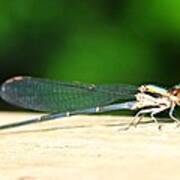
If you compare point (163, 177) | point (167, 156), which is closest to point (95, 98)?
point (167, 156)

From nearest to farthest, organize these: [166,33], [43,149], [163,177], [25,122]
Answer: [163,177], [43,149], [25,122], [166,33]

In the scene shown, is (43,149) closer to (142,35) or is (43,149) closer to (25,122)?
(25,122)

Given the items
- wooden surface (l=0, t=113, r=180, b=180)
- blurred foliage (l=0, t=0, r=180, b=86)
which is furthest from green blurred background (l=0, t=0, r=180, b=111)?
wooden surface (l=0, t=113, r=180, b=180)

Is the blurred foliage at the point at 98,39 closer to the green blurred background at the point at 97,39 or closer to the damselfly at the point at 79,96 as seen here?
the green blurred background at the point at 97,39

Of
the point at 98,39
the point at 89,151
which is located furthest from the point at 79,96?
the point at 89,151

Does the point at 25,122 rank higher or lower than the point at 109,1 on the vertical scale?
lower

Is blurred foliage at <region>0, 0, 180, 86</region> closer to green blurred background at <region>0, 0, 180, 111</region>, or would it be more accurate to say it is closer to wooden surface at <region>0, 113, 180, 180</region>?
green blurred background at <region>0, 0, 180, 111</region>
